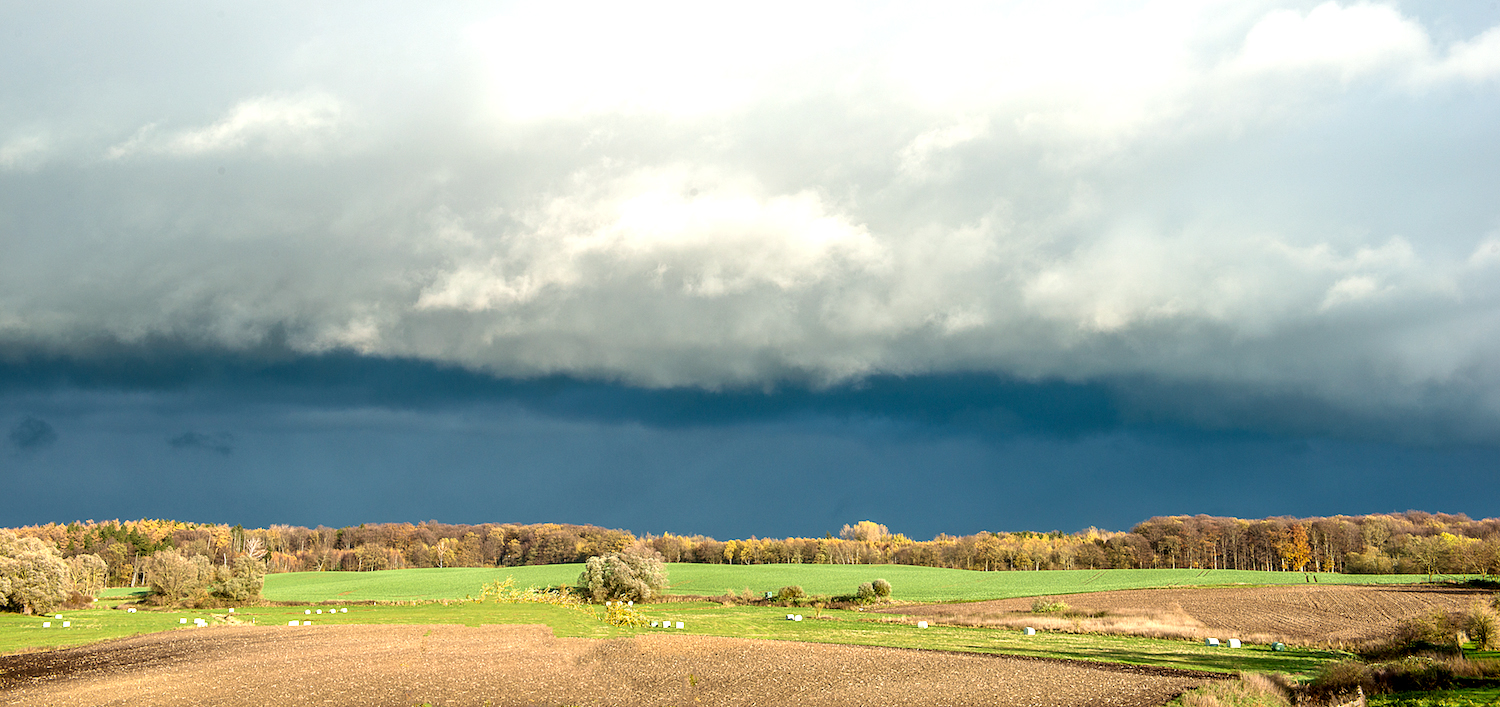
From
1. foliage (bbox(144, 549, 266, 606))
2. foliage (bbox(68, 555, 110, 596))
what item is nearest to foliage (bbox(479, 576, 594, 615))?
foliage (bbox(144, 549, 266, 606))

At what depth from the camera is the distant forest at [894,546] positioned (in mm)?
136625

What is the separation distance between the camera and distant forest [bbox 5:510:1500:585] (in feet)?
448

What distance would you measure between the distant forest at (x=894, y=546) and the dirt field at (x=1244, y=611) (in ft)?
168

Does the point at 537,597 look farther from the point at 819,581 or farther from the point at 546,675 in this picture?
the point at 546,675

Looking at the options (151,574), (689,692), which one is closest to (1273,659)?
(689,692)

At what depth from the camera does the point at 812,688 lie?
31750 mm

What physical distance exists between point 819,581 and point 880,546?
8809 centimetres

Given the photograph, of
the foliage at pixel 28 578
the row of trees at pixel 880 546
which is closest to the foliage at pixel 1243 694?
the foliage at pixel 28 578

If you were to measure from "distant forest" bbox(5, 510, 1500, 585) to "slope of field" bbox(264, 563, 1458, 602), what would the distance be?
44.4 ft

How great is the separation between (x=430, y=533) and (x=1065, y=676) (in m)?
192

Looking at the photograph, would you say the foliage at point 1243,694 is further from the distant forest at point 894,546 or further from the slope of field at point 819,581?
the distant forest at point 894,546

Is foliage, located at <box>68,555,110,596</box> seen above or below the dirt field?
below

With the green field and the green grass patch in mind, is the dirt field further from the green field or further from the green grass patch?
the green grass patch

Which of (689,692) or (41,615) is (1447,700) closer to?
(689,692)
